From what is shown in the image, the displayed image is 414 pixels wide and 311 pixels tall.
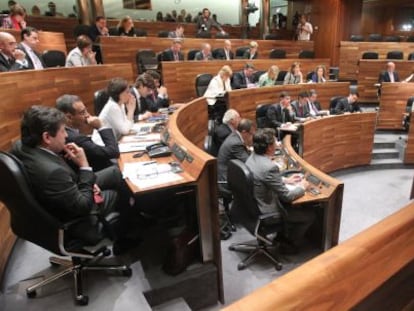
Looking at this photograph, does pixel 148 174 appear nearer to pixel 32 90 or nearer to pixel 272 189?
pixel 272 189

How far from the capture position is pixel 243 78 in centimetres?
595

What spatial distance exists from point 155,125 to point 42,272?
173 cm

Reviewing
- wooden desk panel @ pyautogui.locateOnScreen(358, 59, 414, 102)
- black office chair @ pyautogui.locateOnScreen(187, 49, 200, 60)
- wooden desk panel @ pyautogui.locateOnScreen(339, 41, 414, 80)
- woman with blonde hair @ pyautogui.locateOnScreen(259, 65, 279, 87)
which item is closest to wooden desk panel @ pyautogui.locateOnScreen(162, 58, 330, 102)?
woman with blonde hair @ pyautogui.locateOnScreen(259, 65, 279, 87)

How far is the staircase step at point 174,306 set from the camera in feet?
6.04

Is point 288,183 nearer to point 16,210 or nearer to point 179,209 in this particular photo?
point 179,209

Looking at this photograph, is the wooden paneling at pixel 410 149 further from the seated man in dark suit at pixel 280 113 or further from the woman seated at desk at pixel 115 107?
the woman seated at desk at pixel 115 107

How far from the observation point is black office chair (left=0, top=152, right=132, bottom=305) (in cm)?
147

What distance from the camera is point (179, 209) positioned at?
7.02 ft

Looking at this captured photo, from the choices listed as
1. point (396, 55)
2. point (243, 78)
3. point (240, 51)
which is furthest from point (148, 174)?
point (396, 55)

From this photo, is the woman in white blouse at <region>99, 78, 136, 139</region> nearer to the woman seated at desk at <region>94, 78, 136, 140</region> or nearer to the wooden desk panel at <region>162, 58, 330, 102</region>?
the woman seated at desk at <region>94, 78, 136, 140</region>

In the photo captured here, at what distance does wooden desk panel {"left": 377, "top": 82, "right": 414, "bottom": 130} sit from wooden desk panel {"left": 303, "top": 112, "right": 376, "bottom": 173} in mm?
1194

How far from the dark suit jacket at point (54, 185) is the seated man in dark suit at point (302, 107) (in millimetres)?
4120

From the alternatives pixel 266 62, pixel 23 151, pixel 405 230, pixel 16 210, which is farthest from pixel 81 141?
pixel 266 62

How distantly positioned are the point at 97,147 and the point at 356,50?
8356 mm
